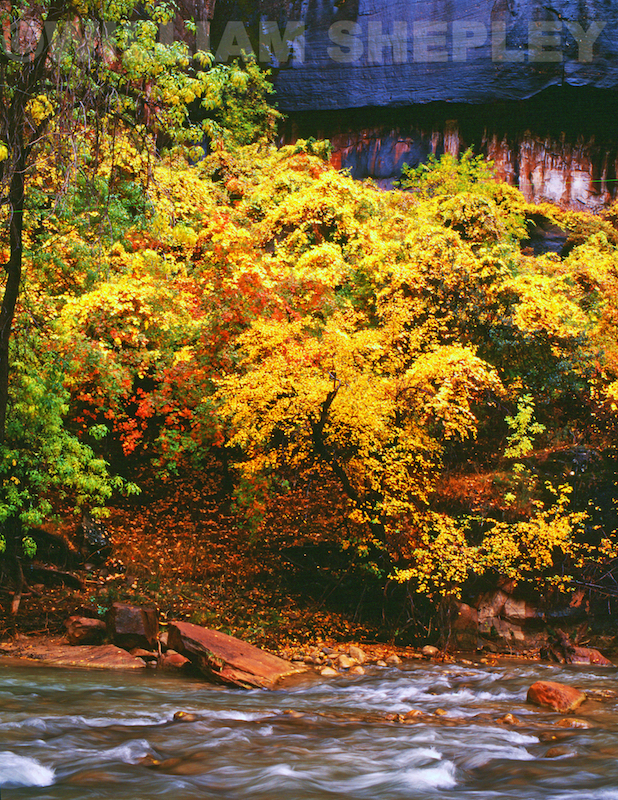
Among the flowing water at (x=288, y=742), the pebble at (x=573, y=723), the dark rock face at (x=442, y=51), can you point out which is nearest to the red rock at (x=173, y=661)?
the flowing water at (x=288, y=742)

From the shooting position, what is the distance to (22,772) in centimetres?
569

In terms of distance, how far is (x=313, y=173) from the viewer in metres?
21.1

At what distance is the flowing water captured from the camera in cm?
569

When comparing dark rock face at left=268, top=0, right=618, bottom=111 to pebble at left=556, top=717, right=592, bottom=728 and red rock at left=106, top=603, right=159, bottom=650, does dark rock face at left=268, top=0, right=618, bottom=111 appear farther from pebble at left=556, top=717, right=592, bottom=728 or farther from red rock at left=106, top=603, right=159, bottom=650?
pebble at left=556, top=717, right=592, bottom=728

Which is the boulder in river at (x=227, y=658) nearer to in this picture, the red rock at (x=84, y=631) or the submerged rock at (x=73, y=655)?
the submerged rock at (x=73, y=655)

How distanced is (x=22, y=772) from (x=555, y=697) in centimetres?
629

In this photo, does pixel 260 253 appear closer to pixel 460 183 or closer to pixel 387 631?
pixel 387 631

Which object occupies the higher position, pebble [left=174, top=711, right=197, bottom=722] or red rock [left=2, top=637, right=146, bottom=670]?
pebble [left=174, top=711, right=197, bottom=722]

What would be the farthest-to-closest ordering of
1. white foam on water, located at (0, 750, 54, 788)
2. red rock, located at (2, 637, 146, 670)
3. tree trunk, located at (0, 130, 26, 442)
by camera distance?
red rock, located at (2, 637, 146, 670)
tree trunk, located at (0, 130, 26, 442)
white foam on water, located at (0, 750, 54, 788)

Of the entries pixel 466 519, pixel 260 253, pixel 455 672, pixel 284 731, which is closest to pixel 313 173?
pixel 260 253

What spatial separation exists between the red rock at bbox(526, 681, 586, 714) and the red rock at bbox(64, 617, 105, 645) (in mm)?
6639

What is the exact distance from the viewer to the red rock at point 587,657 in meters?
11.1

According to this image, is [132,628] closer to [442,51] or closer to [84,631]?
[84,631]

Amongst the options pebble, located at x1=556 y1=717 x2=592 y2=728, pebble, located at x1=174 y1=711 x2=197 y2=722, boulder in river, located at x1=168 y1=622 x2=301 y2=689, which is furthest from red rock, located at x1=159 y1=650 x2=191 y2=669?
pebble, located at x1=556 y1=717 x2=592 y2=728
